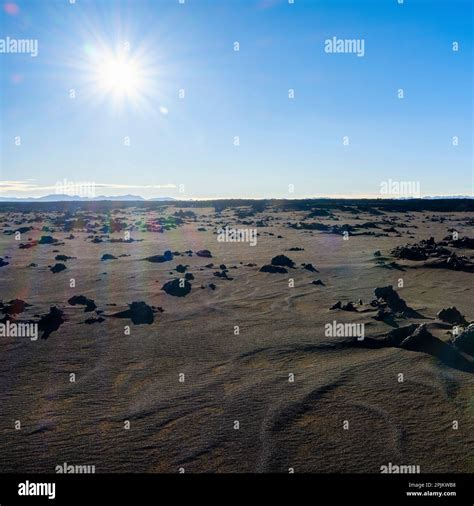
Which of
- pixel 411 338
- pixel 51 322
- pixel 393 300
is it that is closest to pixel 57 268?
pixel 51 322

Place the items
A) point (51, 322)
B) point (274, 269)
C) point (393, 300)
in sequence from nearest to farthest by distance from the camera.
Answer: point (51, 322) → point (393, 300) → point (274, 269)

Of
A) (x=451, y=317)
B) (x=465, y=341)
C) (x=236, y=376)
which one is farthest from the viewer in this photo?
(x=451, y=317)

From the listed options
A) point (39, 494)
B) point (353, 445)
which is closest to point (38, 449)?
point (39, 494)

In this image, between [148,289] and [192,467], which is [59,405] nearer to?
[192,467]

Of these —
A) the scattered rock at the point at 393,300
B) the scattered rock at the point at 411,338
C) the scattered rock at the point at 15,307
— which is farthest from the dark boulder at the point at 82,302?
the scattered rock at the point at 393,300

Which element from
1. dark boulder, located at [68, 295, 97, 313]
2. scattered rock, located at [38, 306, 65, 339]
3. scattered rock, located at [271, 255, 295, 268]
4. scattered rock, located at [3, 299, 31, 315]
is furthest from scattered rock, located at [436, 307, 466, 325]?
scattered rock, located at [3, 299, 31, 315]

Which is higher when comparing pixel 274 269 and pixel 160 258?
pixel 160 258

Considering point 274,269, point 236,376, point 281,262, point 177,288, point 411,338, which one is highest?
point 281,262

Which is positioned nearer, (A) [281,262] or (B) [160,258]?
(A) [281,262]

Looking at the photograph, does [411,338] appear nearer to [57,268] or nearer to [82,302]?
[82,302]

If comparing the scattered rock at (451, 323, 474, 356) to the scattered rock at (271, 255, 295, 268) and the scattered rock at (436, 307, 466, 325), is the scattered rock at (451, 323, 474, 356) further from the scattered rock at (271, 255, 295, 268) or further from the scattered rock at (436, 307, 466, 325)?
the scattered rock at (271, 255, 295, 268)

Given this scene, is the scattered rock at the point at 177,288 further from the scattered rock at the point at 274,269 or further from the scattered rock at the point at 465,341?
the scattered rock at the point at 465,341
